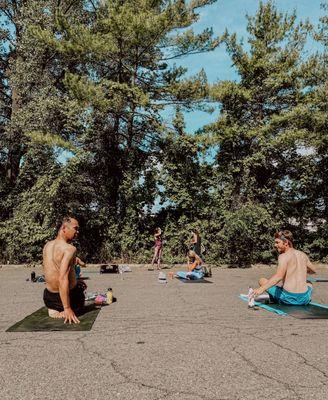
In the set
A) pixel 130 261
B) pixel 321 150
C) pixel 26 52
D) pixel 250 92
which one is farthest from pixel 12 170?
pixel 321 150

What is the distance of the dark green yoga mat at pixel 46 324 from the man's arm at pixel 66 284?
14cm

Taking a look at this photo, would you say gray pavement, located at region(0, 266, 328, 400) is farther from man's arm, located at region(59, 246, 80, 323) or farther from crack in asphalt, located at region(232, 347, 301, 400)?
man's arm, located at region(59, 246, 80, 323)

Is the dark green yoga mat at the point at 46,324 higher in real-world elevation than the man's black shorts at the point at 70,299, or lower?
lower

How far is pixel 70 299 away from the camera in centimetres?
704

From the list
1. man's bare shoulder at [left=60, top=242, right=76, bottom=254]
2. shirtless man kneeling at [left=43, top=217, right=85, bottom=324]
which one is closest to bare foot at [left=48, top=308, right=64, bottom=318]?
shirtless man kneeling at [left=43, top=217, right=85, bottom=324]

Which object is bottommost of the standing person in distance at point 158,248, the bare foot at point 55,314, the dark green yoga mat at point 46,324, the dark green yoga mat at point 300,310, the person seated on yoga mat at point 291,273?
the dark green yoga mat at point 46,324

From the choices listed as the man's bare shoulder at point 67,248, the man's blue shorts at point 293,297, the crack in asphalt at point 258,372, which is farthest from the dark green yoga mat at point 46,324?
the man's blue shorts at point 293,297

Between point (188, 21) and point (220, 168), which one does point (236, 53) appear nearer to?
point (188, 21)

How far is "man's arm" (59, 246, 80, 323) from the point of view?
6328 millimetres

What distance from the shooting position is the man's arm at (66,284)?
633cm

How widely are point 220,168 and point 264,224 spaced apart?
3395 millimetres

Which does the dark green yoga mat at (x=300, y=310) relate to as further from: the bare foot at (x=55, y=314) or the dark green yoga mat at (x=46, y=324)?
the bare foot at (x=55, y=314)

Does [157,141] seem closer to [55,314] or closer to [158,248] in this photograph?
[158,248]

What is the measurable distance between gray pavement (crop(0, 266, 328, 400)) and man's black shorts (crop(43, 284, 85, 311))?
537 mm
